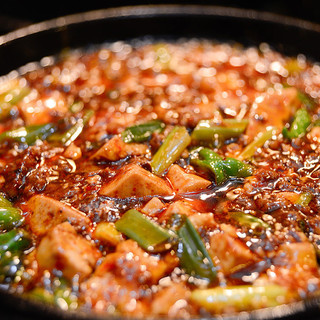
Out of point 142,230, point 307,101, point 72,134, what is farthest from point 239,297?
point 307,101

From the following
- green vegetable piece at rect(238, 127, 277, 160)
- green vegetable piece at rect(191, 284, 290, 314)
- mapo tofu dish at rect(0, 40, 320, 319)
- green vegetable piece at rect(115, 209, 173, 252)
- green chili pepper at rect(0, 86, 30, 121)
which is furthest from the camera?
green chili pepper at rect(0, 86, 30, 121)

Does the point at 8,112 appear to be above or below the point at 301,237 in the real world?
above

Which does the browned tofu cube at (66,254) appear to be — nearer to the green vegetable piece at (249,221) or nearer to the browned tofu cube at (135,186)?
the browned tofu cube at (135,186)

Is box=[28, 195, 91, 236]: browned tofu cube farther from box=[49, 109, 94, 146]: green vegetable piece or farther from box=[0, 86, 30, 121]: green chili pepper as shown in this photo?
box=[0, 86, 30, 121]: green chili pepper

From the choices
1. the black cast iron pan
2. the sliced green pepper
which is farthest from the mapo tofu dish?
the black cast iron pan

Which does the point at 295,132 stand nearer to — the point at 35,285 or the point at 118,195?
the point at 118,195

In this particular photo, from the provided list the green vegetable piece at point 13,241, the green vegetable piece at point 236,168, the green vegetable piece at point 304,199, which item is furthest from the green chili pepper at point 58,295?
the green vegetable piece at point 304,199

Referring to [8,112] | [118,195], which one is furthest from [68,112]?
[118,195]

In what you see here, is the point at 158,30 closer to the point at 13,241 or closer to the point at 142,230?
the point at 142,230
